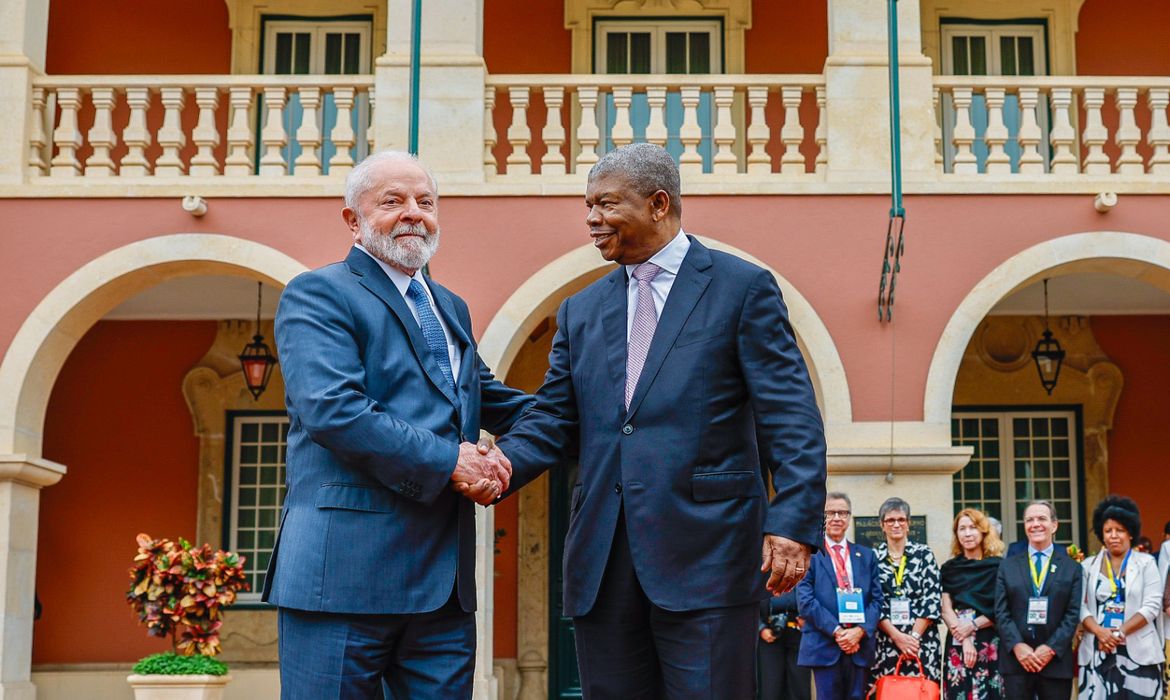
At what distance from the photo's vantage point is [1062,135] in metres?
11.7

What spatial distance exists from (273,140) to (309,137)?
0.29m

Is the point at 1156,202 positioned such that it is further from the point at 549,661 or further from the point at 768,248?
the point at 549,661

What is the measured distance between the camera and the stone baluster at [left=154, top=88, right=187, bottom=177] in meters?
11.8

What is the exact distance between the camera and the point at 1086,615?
Result: 379 inches

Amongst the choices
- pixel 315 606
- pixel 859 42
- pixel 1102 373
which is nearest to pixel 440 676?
pixel 315 606

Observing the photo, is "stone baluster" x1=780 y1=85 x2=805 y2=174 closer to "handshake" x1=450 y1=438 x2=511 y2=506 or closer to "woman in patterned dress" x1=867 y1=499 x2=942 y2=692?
"woman in patterned dress" x1=867 y1=499 x2=942 y2=692

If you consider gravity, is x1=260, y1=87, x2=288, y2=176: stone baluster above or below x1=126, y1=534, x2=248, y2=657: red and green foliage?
above

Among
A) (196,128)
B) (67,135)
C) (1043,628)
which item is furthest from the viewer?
(196,128)

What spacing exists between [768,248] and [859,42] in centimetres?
180

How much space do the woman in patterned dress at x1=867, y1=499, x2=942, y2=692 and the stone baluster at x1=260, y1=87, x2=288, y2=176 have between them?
5469mm

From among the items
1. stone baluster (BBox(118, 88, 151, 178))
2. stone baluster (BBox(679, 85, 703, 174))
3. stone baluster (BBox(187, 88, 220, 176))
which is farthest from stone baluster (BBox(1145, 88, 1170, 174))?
stone baluster (BBox(118, 88, 151, 178))

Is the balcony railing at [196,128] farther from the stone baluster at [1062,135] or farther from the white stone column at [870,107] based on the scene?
the stone baluster at [1062,135]

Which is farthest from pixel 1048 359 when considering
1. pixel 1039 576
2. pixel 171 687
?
pixel 171 687

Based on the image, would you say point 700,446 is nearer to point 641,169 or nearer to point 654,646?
point 654,646
